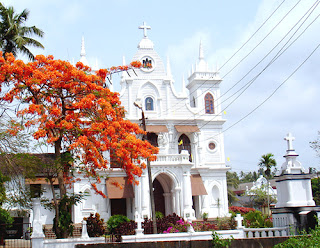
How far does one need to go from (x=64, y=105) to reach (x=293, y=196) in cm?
1045

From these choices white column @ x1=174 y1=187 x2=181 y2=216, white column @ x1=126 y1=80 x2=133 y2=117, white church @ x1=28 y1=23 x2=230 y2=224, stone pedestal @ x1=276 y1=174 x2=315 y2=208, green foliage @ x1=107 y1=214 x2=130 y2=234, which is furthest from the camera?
white column @ x1=126 y1=80 x2=133 y2=117

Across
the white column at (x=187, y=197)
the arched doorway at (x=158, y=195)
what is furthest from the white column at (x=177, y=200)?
the arched doorway at (x=158, y=195)

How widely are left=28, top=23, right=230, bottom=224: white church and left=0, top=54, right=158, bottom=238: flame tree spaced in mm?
13982

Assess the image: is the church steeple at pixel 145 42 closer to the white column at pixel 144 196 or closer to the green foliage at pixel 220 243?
the white column at pixel 144 196

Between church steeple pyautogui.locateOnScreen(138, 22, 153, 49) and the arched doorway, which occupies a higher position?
church steeple pyautogui.locateOnScreen(138, 22, 153, 49)

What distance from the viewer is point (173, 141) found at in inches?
1469

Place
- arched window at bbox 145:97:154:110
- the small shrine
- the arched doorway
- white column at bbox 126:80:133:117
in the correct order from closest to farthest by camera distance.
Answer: the small shrine → the arched doorway → white column at bbox 126:80:133:117 → arched window at bbox 145:97:154:110

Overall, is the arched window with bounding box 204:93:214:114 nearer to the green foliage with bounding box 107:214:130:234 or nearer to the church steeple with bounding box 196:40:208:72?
the church steeple with bounding box 196:40:208:72

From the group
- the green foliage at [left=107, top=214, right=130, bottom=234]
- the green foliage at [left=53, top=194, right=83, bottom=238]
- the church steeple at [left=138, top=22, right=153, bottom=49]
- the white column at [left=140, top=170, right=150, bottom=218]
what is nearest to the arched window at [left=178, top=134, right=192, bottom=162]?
the white column at [left=140, top=170, right=150, bottom=218]

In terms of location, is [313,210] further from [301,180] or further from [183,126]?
[183,126]

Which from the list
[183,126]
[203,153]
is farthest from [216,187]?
[183,126]

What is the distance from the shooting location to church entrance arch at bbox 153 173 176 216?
118 ft

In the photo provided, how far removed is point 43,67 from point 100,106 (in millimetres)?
3044

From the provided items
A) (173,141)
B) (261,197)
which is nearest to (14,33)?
(173,141)
